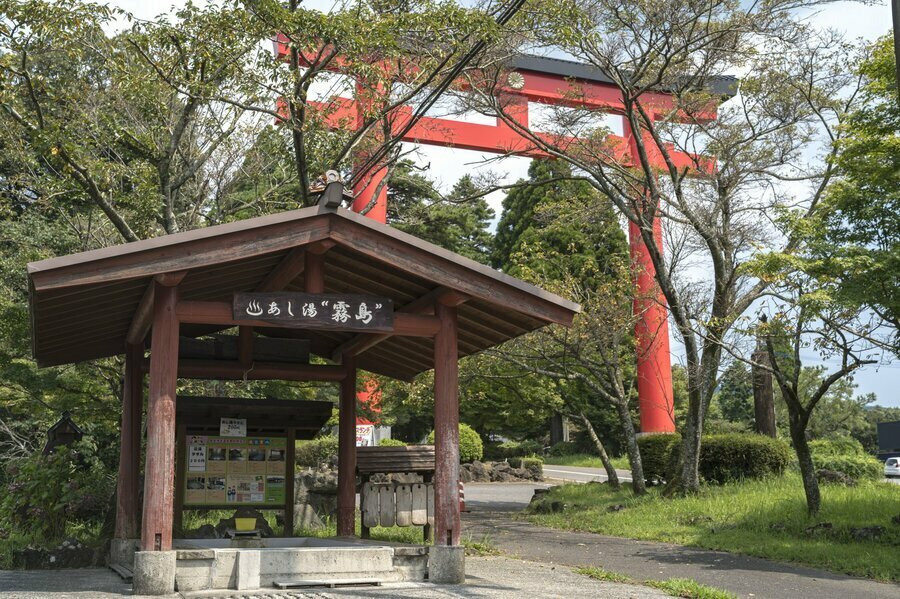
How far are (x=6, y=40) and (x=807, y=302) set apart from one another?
38.8ft

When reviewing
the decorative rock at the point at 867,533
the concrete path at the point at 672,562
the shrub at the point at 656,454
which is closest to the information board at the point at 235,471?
the concrete path at the point at 672,562

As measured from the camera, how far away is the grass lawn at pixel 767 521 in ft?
37.9

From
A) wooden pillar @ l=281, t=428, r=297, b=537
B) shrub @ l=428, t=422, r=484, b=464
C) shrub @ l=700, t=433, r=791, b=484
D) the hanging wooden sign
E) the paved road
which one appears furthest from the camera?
shrub @ l=428, t=422, r=484, b=464

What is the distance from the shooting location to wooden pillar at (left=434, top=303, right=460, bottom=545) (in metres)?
8.89

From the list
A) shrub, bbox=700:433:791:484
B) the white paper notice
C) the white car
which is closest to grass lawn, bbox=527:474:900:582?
shrub, bbox=700:433:791:484

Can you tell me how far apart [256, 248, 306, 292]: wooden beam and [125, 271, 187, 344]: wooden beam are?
132 centimetres

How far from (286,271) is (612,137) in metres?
11.4

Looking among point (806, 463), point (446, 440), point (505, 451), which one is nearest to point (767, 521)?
point (806, 463)

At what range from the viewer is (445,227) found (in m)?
40.9

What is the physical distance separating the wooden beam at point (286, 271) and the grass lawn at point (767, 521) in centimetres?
776

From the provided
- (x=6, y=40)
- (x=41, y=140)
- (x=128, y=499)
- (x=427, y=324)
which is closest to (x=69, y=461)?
(x=128, y=499)

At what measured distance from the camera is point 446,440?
9.02 meters

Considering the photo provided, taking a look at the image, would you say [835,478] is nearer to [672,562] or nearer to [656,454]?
[656,454]

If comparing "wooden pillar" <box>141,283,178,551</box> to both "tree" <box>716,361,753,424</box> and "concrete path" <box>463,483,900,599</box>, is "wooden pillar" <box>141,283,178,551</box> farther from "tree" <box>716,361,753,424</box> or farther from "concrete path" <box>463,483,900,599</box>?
"tree" <box>716,361,753,424</box>
